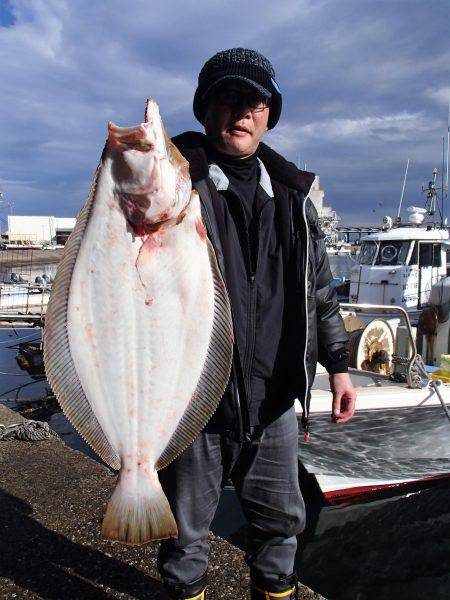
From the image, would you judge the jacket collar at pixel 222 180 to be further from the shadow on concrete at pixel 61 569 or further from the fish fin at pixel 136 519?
the shadow on concrete at pixel 61 569

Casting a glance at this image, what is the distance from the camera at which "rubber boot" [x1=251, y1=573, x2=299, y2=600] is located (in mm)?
1913

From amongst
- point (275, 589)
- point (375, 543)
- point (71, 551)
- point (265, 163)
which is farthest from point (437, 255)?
point (275, 589)

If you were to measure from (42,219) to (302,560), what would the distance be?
188 ft

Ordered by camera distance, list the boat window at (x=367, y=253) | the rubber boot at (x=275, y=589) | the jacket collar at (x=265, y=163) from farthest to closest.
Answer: the boat window at (x=367, y=253), the rubber boot at (x=275, y=589), the jacket collar at (x=265, y=163)

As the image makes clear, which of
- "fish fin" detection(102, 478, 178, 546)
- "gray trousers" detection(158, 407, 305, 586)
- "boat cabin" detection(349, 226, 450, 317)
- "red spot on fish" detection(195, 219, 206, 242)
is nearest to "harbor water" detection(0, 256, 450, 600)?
"gray trousers" detection(158, 407, 305, 586)

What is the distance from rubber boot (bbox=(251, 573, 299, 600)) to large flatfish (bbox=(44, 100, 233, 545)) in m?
0.64

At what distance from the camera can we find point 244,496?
1.91m

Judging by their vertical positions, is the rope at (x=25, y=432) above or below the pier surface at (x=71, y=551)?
above

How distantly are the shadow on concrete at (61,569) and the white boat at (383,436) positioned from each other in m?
2.77

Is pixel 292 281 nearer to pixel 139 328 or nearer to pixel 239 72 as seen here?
pixel 139 328

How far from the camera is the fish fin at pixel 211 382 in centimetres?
160

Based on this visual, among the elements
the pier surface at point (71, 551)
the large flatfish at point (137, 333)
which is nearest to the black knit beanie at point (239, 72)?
the large flatfish at point (137, 333)

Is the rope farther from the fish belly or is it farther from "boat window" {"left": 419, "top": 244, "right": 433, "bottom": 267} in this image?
"boat window" {"left": 419, "top": 244, "right": 433, "bottom": 267}

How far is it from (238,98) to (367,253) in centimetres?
911
